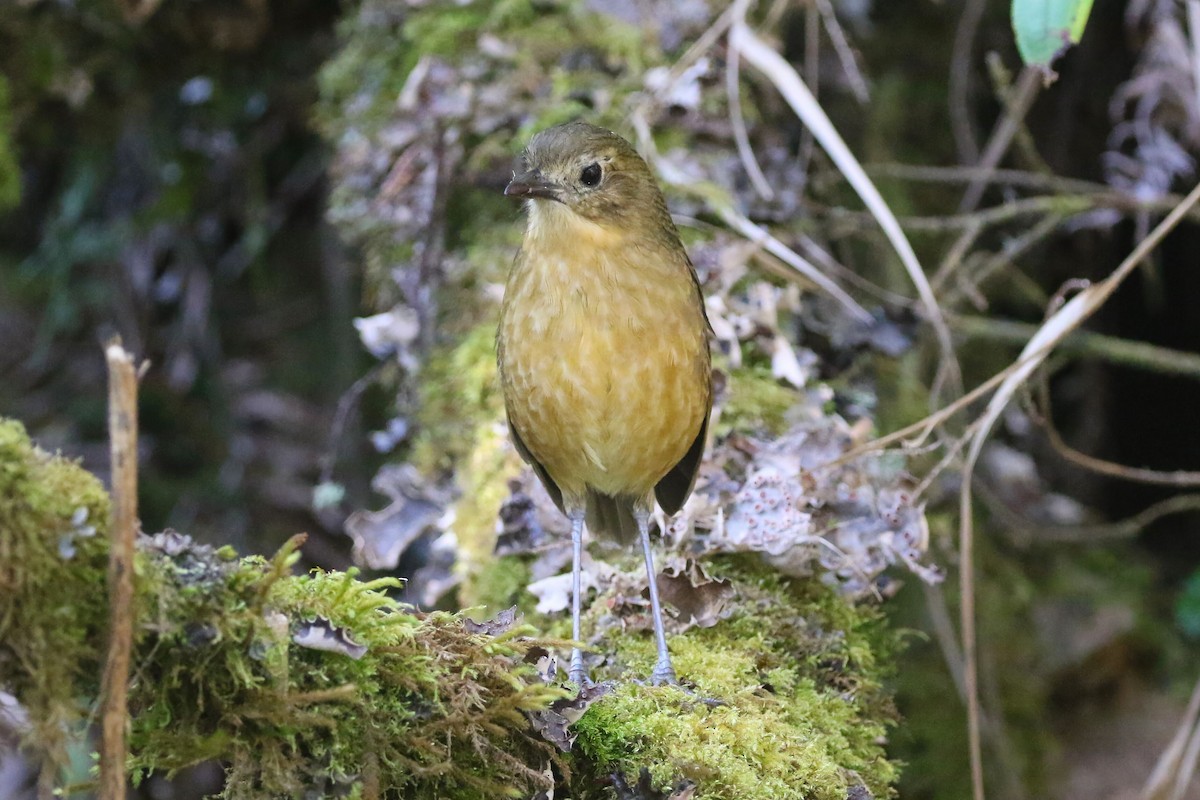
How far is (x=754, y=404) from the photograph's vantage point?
3.36 metres

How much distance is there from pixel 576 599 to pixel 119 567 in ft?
4.31

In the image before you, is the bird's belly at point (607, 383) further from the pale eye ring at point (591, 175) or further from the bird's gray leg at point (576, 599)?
the pale eye ring at point (591, 175)

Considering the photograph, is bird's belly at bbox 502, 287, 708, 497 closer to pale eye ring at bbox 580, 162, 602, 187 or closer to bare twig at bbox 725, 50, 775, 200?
pale eye ring at bbox 580, 162, 602, 187

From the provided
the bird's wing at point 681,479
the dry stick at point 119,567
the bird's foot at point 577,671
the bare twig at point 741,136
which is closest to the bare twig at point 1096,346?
the bare twig at point 741,136

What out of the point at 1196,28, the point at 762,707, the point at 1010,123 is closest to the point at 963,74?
the point at 1010,123

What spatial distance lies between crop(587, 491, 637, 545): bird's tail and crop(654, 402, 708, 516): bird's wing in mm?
86

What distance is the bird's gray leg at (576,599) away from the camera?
2.35 m

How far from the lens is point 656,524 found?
3205 mm

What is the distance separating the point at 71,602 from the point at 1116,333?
220 inches

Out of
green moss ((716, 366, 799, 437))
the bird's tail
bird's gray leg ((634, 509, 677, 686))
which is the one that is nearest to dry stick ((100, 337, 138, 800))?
bird's gray leg ((634, 509, 677, 686))

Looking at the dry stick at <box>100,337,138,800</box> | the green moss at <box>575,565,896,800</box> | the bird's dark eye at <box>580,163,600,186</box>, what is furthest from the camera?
the bird's dark eye at <box>580,163,600,186</box>

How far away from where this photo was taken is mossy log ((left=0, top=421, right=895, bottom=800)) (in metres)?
1.53

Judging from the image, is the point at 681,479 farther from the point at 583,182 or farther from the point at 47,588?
the point at 47,588

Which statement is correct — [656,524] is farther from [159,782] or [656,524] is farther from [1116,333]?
[1116,333]
